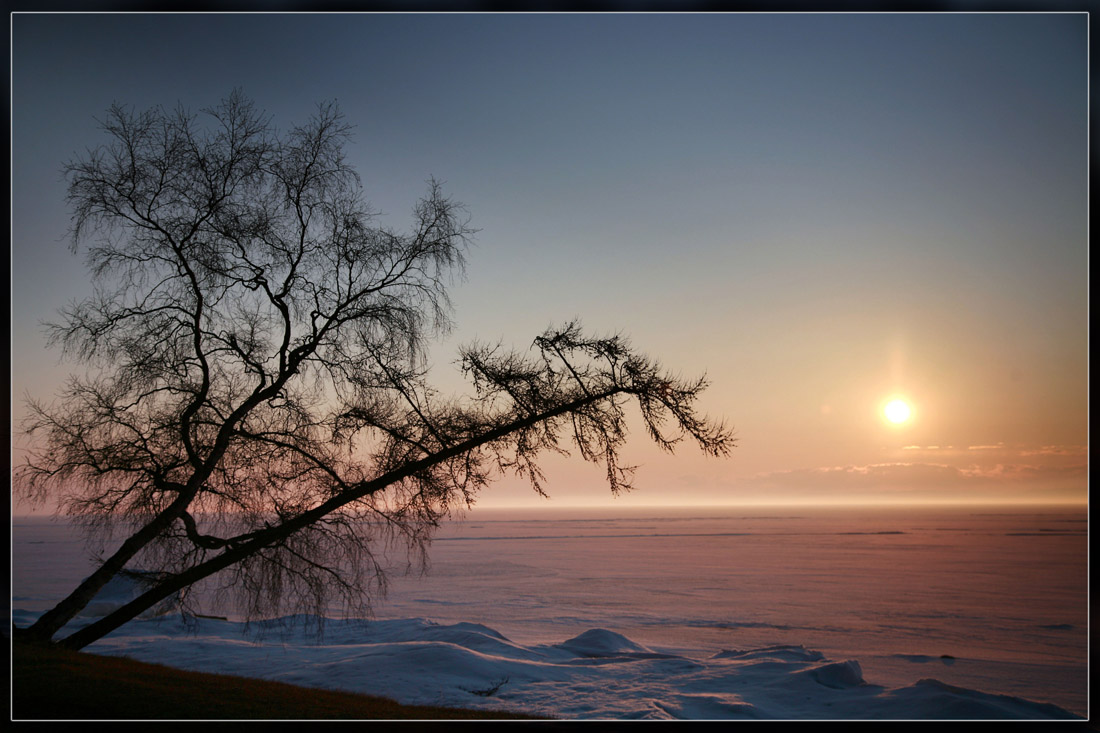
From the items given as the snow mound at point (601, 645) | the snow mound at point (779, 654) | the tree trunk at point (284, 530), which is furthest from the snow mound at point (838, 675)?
the tree trunk at point (284, 530)

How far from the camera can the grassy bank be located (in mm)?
9062

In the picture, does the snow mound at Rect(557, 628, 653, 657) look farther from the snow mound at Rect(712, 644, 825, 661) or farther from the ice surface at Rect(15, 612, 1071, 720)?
the snow mound at Rect(712, 644, 825, 661)

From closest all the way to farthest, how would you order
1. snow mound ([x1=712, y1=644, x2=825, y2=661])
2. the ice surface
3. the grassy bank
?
1. the grassy bank
2. the ice surface
3. snow mound ([x1=712, y1=644, x2=825, y2=661])

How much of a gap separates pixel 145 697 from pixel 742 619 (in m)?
37.2

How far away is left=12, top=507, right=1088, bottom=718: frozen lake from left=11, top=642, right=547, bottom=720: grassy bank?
2716 mm

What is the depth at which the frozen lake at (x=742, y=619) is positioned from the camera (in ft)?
71.3

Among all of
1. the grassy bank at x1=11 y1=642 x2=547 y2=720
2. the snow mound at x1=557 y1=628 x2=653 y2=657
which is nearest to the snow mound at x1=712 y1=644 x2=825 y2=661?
the snow mound at x1=557 y1=628 x2=653 y2=657

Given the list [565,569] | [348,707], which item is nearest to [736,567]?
[565,569]

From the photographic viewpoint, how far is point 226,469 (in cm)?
1147

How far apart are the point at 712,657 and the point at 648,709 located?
35.8ft

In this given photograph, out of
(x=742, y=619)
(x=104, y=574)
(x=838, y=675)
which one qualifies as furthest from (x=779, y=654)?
(x=104, y=574)

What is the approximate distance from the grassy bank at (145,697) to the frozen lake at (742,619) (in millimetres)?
2716

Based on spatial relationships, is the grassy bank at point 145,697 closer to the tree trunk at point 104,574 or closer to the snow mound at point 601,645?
the tree trunk at point 104,574

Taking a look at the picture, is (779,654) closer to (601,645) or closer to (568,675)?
(601,645)
